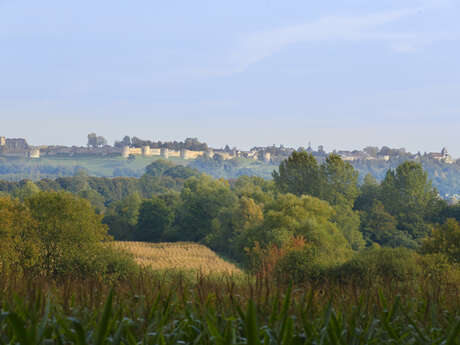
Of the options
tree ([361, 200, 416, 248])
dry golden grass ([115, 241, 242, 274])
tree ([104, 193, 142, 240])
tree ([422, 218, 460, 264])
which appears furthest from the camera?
tree ([104, 193, 142, 240])

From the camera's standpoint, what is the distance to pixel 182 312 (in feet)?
12.8

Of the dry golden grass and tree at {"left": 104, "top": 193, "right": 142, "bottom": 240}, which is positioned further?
tree at {"left": 104, "top": 193, "right": 142, "bottom": 240}

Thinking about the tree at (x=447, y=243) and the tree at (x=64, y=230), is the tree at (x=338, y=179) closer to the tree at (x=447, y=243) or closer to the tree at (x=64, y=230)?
the tree at (x=447, y=243)

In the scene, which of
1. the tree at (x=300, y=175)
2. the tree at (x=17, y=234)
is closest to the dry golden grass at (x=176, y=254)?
the tree at (x=17, y=234)

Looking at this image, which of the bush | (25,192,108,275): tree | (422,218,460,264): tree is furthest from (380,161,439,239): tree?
(25,192,108,275): tree

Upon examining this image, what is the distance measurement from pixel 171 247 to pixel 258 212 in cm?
1303

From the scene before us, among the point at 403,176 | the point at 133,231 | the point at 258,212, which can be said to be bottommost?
the point at 133,231

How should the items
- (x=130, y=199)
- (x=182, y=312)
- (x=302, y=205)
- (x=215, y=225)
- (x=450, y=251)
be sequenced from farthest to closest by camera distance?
(x=130, y=199), (x=215, y=225), (x=302, y=205), (x=450, y=251), (x=182, y=312)

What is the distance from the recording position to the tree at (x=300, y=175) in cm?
7475

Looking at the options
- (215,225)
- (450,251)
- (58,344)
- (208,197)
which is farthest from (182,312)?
(208,197)

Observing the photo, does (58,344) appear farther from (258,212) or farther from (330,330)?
(258,212)

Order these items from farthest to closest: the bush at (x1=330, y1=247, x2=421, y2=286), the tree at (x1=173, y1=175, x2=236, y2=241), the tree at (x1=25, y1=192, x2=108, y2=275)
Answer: the tree at (x1=173, y1=175, x2=236, y2=241) → the tree at (x1=25, y1=192, x2=108, y2=275) → the bush at (x1=330, y1=247, x2=421, y2=286)

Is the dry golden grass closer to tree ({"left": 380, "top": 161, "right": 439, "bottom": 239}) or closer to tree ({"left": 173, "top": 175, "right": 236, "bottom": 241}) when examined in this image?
tree ({"left": 173, "top": 175, "right": 236, "bottom": 241})

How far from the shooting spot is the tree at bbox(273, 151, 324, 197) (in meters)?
74.8
